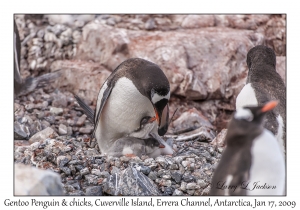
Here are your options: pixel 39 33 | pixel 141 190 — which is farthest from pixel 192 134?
pixel 39 33

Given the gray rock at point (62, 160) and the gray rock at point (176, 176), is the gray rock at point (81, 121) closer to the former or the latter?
the gray rock at point (62, 160)

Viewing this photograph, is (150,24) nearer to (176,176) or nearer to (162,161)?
(162,161)

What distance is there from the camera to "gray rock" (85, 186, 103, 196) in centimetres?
389

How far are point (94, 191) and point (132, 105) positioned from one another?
1.17 meters

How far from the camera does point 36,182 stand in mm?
2854

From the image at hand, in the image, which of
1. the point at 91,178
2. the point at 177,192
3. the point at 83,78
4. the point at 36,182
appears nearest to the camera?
the point at 36,182

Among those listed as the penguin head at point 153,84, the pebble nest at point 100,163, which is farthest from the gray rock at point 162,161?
the penguin head at point 153,84

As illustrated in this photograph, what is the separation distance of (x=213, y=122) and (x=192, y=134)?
2.71 feet

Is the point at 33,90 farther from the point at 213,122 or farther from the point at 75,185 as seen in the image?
the point at 75,185

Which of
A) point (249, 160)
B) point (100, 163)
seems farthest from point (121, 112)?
point (249, 160)

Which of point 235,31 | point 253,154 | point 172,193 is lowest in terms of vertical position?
point 172,193

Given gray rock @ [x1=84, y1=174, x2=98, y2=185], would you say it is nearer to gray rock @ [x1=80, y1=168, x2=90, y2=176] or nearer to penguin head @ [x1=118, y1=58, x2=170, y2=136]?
gray rock @ [x1=80, y1=168, x2=90, y2=176]
